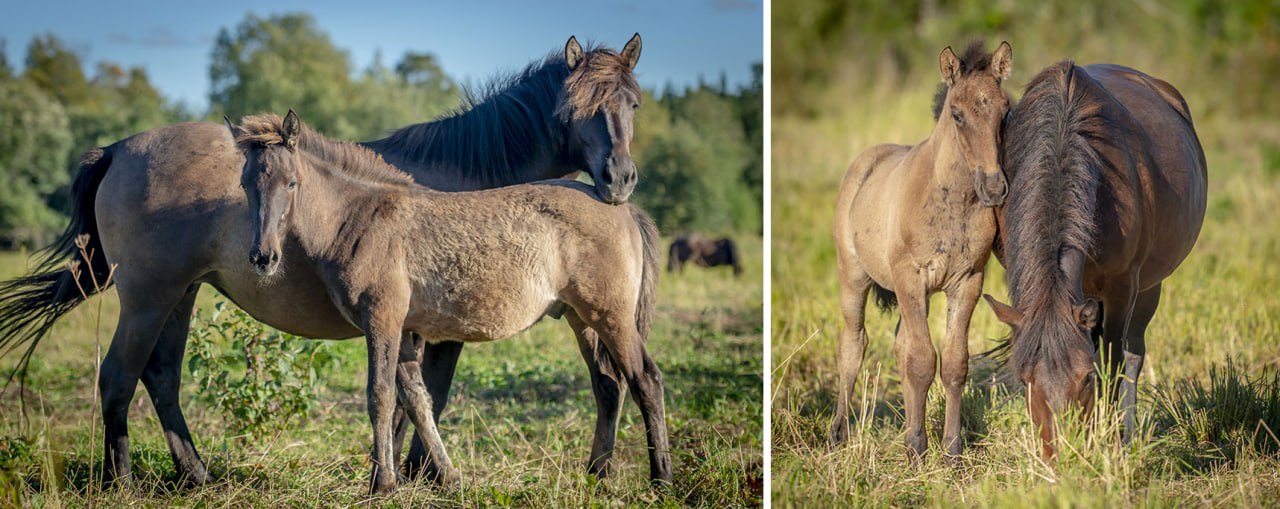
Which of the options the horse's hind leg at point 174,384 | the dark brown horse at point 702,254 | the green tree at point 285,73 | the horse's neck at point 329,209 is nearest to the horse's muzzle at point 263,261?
the horse's neck at point 329,209

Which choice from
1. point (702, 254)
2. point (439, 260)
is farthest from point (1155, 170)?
A: point (702, 254)

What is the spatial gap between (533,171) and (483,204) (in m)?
0.83

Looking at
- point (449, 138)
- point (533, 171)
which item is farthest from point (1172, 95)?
point (449, 138)

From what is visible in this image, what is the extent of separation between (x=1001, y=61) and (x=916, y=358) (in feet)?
4.73

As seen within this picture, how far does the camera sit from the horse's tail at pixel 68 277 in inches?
224

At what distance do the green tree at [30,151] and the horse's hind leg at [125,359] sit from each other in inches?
637

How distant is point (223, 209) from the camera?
17.1ft

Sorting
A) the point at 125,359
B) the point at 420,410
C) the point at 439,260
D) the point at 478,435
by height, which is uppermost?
the point at 439,260

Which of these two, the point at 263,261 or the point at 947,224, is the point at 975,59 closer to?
the point at 947,224

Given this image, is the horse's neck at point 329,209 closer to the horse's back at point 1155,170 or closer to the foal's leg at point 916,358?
the foal's leg at point 916,358

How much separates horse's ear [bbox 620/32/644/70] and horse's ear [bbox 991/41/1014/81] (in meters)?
1.79

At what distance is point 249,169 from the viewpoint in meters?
4.69

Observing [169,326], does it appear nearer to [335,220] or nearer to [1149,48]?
[335,220]

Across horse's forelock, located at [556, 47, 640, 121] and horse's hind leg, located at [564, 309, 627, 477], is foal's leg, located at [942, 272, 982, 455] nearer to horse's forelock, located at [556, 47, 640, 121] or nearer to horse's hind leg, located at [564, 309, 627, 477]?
horse's hind leg, located at [564, 309, 627, 477]
